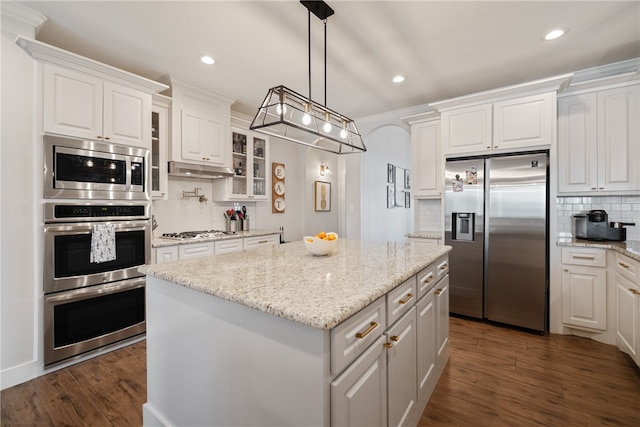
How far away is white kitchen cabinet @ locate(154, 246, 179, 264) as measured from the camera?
2887 millimetres

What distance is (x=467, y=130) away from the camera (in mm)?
3287

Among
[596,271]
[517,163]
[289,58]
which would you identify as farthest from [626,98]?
[289,58]

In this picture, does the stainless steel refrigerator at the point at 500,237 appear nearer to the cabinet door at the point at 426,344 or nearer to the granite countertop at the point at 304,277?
the granite countertop at the point at 304,277

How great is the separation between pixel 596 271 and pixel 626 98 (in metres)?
1.62

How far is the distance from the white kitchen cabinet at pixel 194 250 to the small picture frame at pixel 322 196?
109 inches

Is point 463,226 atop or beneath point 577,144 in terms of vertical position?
beneath

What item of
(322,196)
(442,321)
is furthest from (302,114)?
(322,196)

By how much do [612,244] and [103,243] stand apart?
4421mm

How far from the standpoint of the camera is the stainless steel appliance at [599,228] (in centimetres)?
279

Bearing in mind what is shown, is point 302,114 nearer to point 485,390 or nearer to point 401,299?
point 401,299

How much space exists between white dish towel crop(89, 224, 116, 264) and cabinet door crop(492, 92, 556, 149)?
3.76m

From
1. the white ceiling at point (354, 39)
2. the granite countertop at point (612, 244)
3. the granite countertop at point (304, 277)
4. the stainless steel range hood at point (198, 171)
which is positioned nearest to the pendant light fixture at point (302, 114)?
the white ceiling at point (354, 39)

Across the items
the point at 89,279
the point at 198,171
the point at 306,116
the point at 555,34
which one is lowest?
the point at 89,279

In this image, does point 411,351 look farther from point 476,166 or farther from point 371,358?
point 476,166
